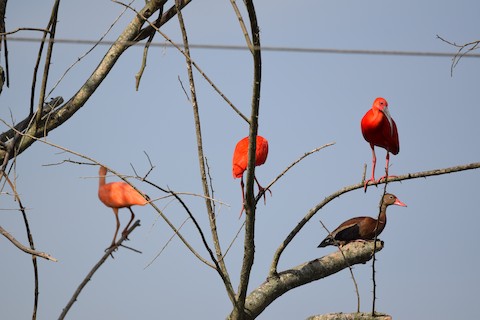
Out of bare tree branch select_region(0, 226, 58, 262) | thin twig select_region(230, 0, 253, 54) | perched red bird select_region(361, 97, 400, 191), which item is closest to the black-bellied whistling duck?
perched red bird select_region(361, 97, 400, 191)

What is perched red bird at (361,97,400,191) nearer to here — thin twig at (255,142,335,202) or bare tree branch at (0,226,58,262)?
thin twig at (255,142,335,202)

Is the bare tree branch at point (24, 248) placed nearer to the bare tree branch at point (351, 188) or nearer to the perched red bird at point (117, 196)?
the perched red bird at point (117, 196)

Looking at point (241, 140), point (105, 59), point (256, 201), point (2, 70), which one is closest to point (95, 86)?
point (105, 59)

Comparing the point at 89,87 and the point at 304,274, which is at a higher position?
the point at 89,87

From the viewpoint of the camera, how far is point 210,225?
382 centimetres

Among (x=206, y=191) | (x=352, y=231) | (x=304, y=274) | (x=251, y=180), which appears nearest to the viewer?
(x=251, y=180)

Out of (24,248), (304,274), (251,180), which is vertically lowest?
(24,248)

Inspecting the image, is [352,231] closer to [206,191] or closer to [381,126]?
[381,126]

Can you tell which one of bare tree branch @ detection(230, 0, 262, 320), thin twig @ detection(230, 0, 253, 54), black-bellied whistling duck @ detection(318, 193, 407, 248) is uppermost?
black-bellied whistling duck @ detection(318, 193, 407, 248)

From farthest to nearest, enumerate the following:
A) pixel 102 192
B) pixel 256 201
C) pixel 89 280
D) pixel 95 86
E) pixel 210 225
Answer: pixel 95 86 < pixel 102 192 < pixel 210 225 < pixel 256 201 < pixel 89 280

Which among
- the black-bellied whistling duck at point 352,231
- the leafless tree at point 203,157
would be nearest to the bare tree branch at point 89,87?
the leafless tree at point 203,157

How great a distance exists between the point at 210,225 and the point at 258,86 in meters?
0.95

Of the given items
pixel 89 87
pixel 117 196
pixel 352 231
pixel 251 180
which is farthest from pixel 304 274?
pixel 89 87

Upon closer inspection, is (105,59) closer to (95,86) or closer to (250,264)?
(95,86)
